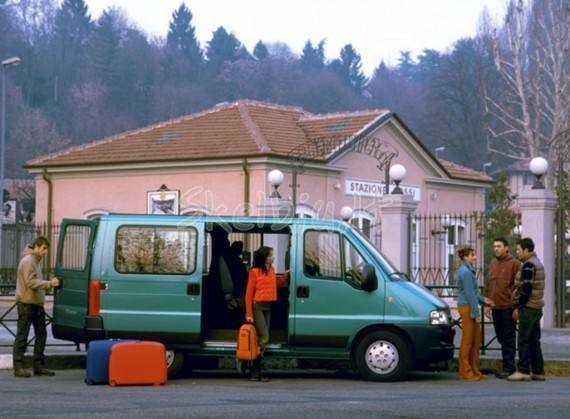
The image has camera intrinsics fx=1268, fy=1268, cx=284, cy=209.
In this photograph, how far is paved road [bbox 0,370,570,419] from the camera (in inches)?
465

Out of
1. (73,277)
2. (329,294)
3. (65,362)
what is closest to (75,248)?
(73,277)

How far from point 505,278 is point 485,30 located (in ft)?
198

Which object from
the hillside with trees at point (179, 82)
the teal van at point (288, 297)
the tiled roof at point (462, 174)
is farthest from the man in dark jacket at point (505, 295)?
the hillside with trees at point (179, 82)

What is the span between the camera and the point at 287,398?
13320mm

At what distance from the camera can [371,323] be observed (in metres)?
15.7

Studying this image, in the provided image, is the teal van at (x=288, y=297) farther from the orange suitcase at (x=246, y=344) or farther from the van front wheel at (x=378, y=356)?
the orange suitcase at (x=246, y=344)

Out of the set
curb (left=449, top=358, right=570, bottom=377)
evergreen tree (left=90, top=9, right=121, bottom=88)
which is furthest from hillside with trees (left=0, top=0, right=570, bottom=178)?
curb (left=449, top=358, right=570, bottom=377)

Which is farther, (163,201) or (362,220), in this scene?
(362,220)

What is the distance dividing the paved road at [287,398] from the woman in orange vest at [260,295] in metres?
0.56

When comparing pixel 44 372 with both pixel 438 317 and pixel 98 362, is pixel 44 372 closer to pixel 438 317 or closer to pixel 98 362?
pixel 98 362

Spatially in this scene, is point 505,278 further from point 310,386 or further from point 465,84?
point 465,84

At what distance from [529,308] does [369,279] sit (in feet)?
6.67

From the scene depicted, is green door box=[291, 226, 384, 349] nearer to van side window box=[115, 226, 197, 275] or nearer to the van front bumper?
the van front bumper

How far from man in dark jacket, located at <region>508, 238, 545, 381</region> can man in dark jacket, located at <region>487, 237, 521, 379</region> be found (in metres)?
0.25
